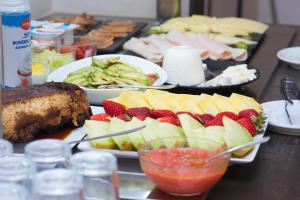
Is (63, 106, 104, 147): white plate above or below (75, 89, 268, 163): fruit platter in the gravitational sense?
below

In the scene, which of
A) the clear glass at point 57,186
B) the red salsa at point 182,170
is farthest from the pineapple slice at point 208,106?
the clear glass at point 57,186

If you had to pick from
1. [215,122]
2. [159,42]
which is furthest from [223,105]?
[159,42]

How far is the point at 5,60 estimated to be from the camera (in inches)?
64.7

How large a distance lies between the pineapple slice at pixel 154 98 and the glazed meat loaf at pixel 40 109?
0.14m

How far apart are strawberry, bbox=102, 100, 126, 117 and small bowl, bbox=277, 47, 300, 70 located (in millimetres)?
850

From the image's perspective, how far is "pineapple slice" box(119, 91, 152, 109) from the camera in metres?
1.58

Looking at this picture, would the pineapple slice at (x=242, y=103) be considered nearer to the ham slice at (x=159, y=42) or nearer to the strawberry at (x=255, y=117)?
the strawberry at (x=255, y=117)

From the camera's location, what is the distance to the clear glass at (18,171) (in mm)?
939

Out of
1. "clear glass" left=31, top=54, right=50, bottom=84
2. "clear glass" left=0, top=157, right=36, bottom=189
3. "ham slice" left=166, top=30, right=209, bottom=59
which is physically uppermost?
"clear glass" left=0, top=157, right=36, bottom=189

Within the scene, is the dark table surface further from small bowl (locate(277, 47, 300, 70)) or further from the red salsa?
small bowl (locate(277, 47, 300, 70))

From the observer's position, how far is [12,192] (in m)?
0.91

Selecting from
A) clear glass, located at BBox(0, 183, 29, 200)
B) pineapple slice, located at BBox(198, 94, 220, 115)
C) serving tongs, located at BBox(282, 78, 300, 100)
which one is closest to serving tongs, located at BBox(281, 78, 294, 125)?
serving tongs, located at BBox(282, 78, 300, 100)

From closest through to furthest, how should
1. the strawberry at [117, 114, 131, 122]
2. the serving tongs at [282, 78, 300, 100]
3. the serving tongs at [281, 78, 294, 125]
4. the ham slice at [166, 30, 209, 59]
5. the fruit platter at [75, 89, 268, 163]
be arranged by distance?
1. the fruit platter at [75, 89, 268, 163]
2. the strawberry at [117, 114, 131, 122]
3. the serving tongs at [281, 78, 294, 125]
4. the serving tongs at [282, 78, 300, 100]
5. the ham slice at [166, 30, 209, 59]

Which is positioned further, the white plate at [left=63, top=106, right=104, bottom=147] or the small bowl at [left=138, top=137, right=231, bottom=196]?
the white plate at [left=63, top=106, right=104, bottom=147]
